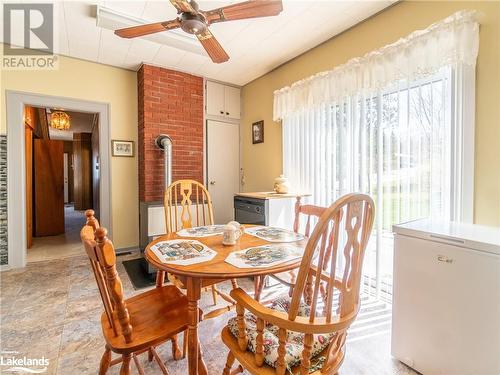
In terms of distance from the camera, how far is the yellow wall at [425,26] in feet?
5.26

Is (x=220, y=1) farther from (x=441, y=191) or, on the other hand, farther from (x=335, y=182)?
(x=441, y=191)

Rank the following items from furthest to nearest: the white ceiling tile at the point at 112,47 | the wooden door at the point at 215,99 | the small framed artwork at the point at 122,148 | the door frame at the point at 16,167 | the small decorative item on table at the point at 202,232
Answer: the wooden door at the point at 215,99 → the small framed artwork at the point at 122,148 → the door frame at the point at 16,167 → the white ceiling tile at the point at 112,47 → the small decorative item on table at the point at 202,232

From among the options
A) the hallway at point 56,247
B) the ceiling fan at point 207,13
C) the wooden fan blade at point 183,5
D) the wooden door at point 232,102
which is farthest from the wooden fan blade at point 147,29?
the hallway at point 56,247

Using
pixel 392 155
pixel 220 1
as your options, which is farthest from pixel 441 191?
pixel 220 1

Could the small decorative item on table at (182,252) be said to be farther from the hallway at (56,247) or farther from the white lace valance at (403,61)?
the hallway at (56,247)

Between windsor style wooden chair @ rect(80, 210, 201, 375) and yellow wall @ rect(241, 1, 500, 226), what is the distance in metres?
2.04

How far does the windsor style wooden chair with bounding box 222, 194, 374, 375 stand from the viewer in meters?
0.85

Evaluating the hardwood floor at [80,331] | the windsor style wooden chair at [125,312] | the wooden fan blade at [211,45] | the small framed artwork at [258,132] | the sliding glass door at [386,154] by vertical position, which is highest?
the wooden fan blade at [211,45]

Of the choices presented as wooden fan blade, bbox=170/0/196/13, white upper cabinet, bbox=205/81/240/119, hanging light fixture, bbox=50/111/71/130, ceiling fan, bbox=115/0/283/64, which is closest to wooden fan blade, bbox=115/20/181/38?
ceiling fan, bbox=115/0/283/64

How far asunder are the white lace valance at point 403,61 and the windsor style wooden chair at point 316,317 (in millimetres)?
1523

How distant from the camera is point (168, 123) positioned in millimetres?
3549

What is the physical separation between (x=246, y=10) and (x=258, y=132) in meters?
2.35

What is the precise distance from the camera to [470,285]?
4.06ft

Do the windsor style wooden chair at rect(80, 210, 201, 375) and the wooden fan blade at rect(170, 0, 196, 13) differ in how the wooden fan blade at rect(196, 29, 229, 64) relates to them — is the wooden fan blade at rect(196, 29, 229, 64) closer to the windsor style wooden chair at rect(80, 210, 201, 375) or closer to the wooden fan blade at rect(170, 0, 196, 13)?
the wooden fan blade at rect(170, 0, 196, 13)
